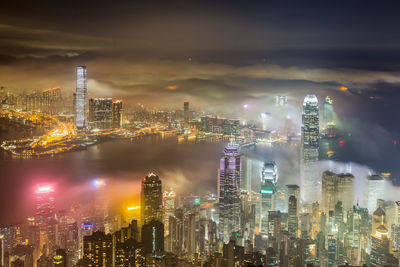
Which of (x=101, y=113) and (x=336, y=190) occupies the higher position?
(x=101, y=113)

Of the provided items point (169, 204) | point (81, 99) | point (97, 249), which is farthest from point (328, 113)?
point (97, 249)

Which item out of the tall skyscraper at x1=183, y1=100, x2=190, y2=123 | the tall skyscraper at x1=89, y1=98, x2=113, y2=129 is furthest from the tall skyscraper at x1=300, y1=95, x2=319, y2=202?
the tall skyscraper at x1=89, y1=98, x2=113, y2=129

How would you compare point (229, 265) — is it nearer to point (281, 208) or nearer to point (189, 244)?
point (189, 244)

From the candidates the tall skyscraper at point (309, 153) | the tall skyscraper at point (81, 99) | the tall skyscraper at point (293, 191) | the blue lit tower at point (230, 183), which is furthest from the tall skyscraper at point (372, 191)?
the tall skyscraper at point (81, 99)

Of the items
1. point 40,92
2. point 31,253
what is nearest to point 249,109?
point 40,92

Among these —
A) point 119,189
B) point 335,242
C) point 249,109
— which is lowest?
point 335,242

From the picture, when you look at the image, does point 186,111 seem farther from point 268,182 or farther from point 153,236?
point 268,182

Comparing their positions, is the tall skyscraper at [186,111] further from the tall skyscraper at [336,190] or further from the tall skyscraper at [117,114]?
the tall skyscraper at [336,190]
